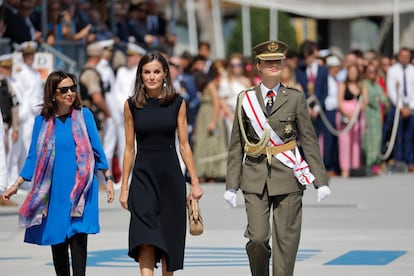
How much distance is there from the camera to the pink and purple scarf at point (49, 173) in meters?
10.5

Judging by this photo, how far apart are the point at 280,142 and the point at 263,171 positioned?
22cm

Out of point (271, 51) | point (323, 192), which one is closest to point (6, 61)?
point (271, 51)

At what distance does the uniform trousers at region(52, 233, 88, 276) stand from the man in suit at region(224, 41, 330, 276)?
3.70 feet

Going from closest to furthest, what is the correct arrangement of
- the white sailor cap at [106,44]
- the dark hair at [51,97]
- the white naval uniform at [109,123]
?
the dark hair at [51,97] < the white naval uniform at [109,123] < the white sailor cap at [106,44]

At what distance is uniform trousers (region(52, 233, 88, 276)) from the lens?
10359 millimetres

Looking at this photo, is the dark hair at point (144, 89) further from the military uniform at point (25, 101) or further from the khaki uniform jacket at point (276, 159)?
the military uniform at point (25, 101)

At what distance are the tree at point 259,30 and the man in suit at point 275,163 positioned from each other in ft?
146

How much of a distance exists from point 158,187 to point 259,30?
153ft

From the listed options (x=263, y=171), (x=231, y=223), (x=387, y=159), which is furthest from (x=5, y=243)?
(x=387, y=159)

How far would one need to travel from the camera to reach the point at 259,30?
185 ft

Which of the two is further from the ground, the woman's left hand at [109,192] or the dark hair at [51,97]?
the dark hair at [51,97]

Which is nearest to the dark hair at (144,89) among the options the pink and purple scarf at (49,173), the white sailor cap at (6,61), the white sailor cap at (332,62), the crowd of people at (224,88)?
the pink and purple scarf at (49,173)

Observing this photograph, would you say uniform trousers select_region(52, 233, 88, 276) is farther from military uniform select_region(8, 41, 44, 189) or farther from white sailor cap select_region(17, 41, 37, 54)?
white sailor cap select_region(17, 41, 37, 54)

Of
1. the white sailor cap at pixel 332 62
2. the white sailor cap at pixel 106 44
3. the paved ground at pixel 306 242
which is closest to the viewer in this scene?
the paved ground at pixel 306 242
